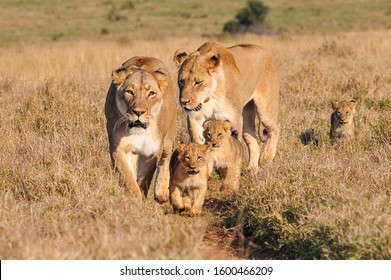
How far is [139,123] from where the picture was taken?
6.09 m

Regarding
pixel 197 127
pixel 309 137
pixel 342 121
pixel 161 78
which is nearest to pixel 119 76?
pixel 161 78

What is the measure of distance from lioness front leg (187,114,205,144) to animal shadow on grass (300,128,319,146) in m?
2.00

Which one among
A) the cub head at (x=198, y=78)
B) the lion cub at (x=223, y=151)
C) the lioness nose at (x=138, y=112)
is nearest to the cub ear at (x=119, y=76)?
the lioness nose at (x=138, y=112)

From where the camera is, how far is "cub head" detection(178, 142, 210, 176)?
6.72 m

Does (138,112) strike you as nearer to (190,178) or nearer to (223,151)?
(190,178)

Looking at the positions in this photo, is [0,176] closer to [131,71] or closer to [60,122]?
[131,71]

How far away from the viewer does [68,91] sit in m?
11.9

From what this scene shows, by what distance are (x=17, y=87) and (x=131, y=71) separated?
6.61m

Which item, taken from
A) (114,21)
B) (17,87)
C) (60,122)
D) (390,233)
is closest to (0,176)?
(60,122)

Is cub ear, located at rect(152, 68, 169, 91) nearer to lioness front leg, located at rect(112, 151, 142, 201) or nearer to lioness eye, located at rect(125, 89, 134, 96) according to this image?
lioness eye, located at rect(125, 89, 134, 96)

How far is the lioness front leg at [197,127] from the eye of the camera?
301 inches

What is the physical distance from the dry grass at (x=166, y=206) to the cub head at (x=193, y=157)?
423mm

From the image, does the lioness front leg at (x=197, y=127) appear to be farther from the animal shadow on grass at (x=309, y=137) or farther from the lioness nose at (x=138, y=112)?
the animal shadow on grass at (x=309, y=137)

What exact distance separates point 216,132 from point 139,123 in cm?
150
